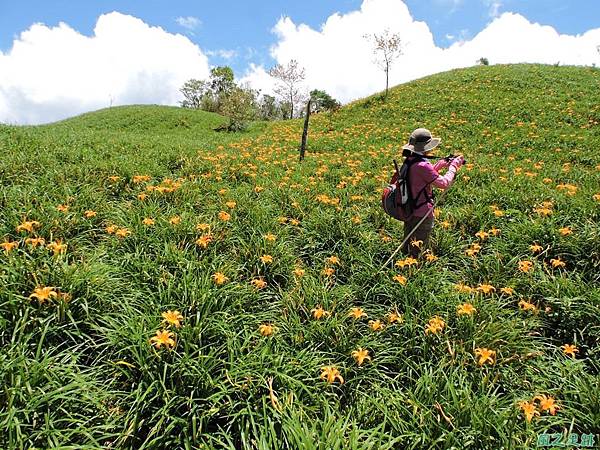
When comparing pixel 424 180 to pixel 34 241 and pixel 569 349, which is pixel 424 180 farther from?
pixel 34 241

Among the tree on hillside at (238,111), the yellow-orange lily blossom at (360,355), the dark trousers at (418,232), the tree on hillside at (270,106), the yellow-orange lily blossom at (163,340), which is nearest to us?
the yellow-orange lily blossom at (163,340)

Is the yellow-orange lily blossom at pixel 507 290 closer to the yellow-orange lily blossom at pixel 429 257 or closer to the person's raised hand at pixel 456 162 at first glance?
the yellow-orange lily blossom at pixel 429 257

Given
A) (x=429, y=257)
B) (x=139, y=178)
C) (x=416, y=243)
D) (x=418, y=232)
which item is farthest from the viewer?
(x=139, y=178)

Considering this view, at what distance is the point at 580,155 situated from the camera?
930 cm

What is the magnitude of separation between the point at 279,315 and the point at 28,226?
260cm

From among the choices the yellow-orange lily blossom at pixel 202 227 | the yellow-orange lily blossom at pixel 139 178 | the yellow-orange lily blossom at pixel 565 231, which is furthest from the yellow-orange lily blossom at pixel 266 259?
the yellow-orange lily blossom at pixel 565 231

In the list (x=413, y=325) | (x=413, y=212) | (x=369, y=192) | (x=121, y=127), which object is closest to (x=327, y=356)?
(x=413, y=325)

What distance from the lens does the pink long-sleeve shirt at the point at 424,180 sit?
3.69 metres

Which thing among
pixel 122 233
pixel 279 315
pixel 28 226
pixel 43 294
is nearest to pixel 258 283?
pixel 279 315

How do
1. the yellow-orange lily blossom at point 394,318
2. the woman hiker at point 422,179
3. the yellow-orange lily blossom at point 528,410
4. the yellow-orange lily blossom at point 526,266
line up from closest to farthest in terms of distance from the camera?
1. the yellow-orange lily blossom at point 528,410
2. the yellow-orange lily blossom at point 394,318
3. the yellow-orange lily blossom at point 526,266
4. the woman hiker at point 422,179

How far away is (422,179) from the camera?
3.76 meters

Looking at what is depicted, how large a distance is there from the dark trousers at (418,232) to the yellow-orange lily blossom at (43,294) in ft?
11.5

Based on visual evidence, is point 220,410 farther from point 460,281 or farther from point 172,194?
point 172,194

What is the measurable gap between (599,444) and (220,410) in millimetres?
2352
